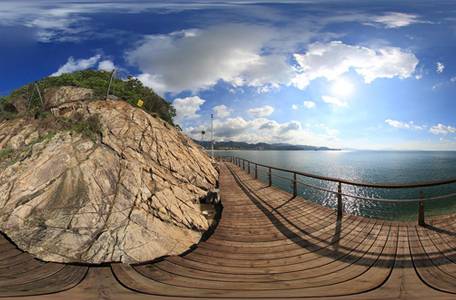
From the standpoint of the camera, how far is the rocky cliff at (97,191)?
18.6 feet

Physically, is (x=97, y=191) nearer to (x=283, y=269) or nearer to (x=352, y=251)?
(x=283, y=269)

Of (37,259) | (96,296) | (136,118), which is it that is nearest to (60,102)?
(136,118)

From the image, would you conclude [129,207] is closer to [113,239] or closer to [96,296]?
[113,239]

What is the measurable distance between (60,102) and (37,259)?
1033cm

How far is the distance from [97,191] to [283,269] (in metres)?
5.60

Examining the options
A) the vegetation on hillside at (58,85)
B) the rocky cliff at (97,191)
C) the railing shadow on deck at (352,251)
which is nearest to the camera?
the railing shadow on deck at (352,251)

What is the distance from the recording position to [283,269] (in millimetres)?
4469

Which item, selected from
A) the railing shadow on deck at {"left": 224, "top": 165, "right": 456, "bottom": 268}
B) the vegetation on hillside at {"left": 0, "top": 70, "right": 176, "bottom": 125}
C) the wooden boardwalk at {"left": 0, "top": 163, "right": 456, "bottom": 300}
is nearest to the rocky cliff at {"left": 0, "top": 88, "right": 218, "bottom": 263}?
the wooden boardwalk at {"left": 0, "top": 163, "right": 456, "bottom": 300}

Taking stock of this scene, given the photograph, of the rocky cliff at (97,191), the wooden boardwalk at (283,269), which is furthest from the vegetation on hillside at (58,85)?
the wooden boardwalk at (283,269)

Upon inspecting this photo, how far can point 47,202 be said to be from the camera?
675cm

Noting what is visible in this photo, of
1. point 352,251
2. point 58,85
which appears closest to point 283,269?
point 352,251

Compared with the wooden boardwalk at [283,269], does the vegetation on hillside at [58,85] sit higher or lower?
higher

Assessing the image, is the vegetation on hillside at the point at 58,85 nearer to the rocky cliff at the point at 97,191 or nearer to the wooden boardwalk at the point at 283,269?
the rocky cliff at the point at 97,191

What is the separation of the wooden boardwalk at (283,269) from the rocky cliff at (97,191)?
0.55 m
